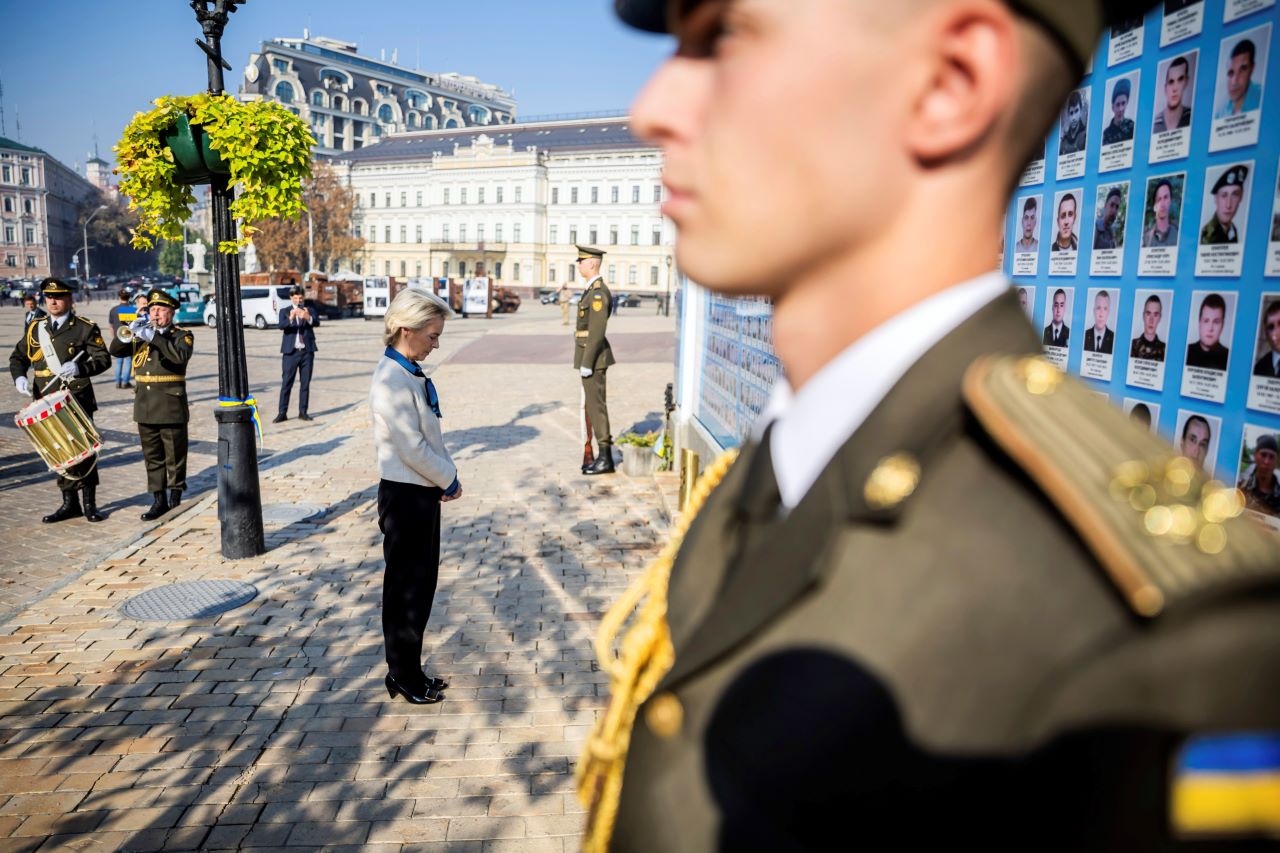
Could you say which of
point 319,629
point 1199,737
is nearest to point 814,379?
point 1199,737

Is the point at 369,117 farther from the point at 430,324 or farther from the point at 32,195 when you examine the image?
the point at 430,324

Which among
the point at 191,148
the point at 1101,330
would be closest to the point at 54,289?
the point at 191,148

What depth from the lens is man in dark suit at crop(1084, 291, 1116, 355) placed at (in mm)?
2523

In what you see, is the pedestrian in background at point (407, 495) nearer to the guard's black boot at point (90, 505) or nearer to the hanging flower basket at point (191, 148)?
the hanging flower basket at point (191, 148)

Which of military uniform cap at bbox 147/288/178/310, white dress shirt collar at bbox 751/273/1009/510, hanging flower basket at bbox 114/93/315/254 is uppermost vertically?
hanging flower basket at bbox 114/93/315/254

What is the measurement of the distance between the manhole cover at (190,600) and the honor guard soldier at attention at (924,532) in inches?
225

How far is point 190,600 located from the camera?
607cm

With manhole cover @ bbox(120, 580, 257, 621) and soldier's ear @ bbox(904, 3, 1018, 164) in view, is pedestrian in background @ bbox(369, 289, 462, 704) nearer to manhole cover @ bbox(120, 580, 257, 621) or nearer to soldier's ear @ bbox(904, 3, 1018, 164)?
manhole cover @ bbox(120, 580, 257, 621)

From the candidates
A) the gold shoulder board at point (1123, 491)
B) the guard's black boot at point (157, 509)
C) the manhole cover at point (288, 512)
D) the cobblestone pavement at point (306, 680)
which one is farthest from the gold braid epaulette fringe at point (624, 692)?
the guard's black boot at point (157, 509)

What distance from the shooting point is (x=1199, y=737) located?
688 millimetres

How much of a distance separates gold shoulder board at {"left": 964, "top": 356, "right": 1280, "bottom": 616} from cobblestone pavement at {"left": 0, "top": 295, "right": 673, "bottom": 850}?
3.29 metres

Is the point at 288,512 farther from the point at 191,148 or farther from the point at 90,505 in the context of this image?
the point at 191,148

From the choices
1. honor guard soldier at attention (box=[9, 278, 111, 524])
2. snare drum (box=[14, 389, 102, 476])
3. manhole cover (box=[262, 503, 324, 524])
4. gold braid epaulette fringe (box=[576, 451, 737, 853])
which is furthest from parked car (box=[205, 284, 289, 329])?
gold braid epaulette fringe (box=[576, 451, 737, 853])

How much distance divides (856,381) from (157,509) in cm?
907
